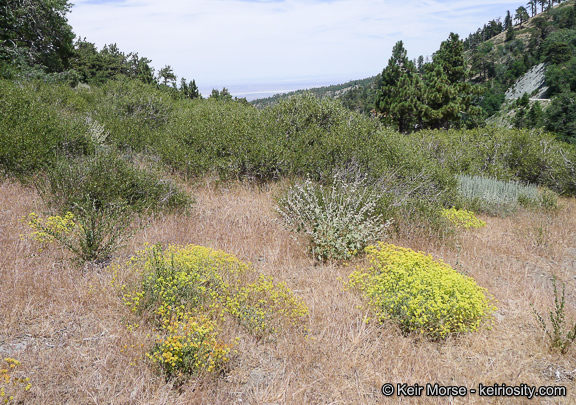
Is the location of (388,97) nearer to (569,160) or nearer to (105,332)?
(569,160)

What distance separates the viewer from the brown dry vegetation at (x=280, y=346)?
2799mm

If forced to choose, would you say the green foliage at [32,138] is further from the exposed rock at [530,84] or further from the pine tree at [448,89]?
the exposed rock at [530,84]

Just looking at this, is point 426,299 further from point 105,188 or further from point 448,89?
point 448,89

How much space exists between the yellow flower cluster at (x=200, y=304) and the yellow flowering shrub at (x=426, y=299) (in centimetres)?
85

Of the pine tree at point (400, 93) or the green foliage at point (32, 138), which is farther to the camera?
the pine tree at point (400, 93)

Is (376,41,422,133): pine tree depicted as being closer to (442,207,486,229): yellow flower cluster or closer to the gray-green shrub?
the gray-green shrub

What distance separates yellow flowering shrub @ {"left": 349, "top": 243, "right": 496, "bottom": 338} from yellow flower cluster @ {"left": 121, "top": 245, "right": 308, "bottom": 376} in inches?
33.4

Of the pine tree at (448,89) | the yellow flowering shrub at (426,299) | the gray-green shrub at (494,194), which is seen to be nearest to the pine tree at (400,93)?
the pine tree at (448,89)

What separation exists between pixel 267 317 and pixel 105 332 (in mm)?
1434

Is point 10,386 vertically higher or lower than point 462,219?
higher

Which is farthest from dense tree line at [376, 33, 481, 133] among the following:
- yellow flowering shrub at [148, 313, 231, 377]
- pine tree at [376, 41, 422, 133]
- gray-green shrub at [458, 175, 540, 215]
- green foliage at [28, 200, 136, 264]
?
yellow flowering shrub at [148, 313, 231, 377]

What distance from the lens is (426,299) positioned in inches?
148

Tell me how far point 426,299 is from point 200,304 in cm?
220

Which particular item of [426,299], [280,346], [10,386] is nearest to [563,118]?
[426,299]
